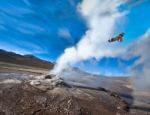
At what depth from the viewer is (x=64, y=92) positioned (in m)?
20.1

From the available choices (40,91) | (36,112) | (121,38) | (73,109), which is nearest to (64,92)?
(40,91)

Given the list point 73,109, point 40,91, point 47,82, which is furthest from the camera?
point 47,82

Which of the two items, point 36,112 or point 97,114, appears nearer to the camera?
point 36,112

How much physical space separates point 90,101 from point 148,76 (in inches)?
1444

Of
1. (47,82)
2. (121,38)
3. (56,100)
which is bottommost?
(56,100)

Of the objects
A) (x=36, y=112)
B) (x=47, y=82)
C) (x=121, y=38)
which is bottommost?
(x=36, y=112)

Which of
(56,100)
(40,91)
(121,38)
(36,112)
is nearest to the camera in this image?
(36,112)

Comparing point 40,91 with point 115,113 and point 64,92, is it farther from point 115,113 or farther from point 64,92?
point 115,113

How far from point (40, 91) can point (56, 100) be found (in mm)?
2227

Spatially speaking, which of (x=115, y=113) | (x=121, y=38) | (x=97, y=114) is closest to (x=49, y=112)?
(x=97, y=114)

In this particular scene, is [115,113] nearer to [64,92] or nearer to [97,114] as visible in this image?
[97,114]

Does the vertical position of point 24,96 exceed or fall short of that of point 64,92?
it falls short

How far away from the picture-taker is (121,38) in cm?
2806

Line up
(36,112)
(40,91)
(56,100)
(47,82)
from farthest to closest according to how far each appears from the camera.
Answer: (47,82) → (40,91) → (56,100) → (36,112)
